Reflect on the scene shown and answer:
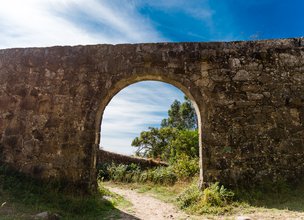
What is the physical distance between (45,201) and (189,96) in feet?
10.8

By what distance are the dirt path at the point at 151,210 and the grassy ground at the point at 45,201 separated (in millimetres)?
288

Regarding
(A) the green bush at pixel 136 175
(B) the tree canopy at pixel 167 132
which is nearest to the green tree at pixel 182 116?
(B) the tree canopy at pixel 167 132

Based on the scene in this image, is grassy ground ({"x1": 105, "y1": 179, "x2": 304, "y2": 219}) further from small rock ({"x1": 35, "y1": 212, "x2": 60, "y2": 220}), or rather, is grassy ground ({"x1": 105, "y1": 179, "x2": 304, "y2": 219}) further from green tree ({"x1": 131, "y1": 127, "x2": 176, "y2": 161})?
green tree ({"x1": 131, "y1": 127, "x2": 176, "y2": 161})

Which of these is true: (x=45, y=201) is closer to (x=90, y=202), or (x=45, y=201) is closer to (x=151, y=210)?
(x=90, y=202)

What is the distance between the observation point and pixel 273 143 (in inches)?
202

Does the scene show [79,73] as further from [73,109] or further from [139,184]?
[139,184]

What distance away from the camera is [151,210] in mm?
4793

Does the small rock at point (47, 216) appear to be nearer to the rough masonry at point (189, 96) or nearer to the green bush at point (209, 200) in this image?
the rough masonry at point (189, 96)

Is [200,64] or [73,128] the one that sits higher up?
[200,64]

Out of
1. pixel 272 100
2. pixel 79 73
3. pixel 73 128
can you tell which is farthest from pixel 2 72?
pixel 272 100

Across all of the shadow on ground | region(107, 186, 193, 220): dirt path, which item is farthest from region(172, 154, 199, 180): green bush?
the shadow on ground

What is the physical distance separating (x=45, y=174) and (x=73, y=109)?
1390mm

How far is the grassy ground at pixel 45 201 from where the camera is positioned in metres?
4.06

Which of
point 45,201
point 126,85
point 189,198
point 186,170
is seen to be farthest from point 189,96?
point 45,201
